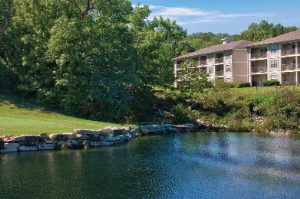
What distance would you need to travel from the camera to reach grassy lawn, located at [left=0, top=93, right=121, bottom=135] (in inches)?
1367

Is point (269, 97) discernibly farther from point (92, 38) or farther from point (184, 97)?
point (92, 38)

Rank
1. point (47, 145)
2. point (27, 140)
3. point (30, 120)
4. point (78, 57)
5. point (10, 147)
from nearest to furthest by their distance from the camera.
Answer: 1. point (10, 147)
2. point (27, 140)
3. point (47, 145)
4. point (30, 120)
5. point (78, 57)

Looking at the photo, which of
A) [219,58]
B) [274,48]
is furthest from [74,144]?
[219,58]

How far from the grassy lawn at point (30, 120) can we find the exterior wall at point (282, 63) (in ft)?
146

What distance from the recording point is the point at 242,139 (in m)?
40.0

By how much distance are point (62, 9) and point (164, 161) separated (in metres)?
28.1

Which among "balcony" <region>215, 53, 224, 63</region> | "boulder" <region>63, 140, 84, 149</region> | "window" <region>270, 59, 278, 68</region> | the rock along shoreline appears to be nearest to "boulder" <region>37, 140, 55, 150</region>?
the rock along shoreline

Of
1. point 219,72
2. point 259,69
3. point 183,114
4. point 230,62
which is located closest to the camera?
point 183,114

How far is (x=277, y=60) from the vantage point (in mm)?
81000

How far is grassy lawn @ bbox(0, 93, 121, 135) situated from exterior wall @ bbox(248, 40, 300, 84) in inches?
1752

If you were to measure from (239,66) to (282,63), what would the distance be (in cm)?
1046

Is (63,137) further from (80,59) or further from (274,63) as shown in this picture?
(274,63)

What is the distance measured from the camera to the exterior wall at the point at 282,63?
255 feet

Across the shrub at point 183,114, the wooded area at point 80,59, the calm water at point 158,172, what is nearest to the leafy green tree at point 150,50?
the wooded area at point 80,59
